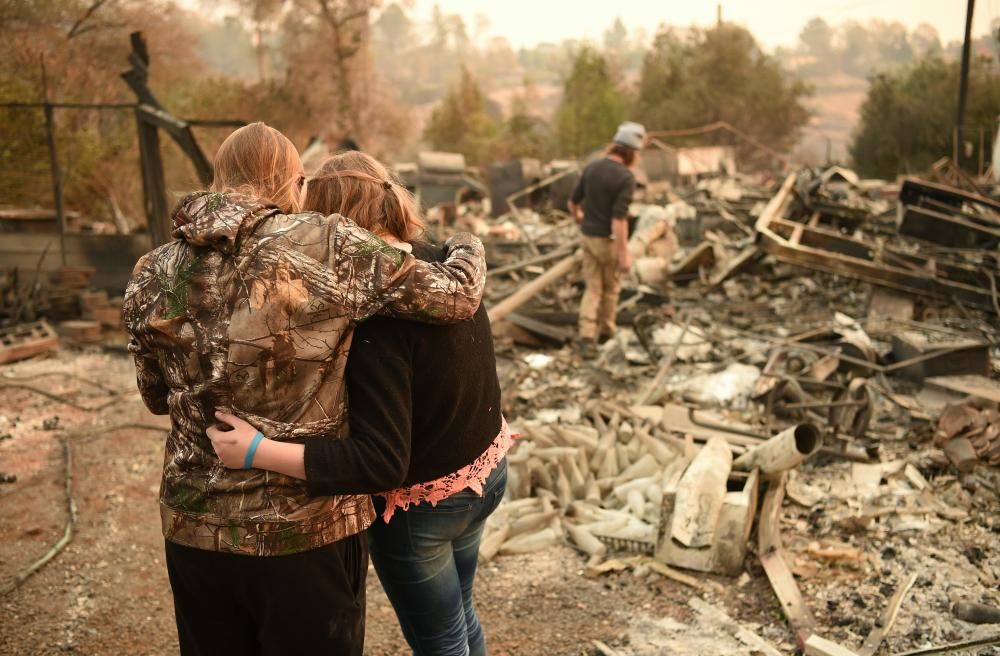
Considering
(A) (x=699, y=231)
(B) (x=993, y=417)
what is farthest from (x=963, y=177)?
(B) (x=993, y=417)

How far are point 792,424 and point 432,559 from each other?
4267mm

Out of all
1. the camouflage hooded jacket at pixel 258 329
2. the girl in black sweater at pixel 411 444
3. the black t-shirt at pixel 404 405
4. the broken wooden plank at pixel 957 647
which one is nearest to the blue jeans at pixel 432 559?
the girl in black sweater at pixel 411 444

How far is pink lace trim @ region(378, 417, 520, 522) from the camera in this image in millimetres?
1944

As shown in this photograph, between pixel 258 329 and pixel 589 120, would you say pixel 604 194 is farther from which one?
pixel 589 120

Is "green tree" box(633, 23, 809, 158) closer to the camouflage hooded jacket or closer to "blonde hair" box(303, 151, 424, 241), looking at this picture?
"blonde hair" box(303, 151, 424, 241)

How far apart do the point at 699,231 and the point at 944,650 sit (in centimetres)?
1028

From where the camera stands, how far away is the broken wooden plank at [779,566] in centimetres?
345

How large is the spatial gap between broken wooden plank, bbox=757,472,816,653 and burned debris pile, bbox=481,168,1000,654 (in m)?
0.01

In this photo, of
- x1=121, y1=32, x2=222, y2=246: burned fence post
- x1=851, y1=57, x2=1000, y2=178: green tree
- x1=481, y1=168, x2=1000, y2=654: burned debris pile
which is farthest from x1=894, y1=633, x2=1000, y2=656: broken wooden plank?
x1=851, y1=57, x2=1000, y2=178: green tree

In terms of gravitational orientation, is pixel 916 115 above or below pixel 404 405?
above

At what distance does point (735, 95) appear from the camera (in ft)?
102

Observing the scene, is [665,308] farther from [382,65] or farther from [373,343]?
[382,65]

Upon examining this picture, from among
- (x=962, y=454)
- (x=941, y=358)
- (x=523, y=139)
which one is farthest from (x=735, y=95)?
(x=962, y=454)

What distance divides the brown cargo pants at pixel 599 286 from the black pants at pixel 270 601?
20.7ft
